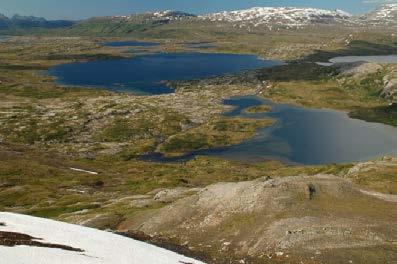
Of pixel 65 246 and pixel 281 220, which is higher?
pixel 65 246

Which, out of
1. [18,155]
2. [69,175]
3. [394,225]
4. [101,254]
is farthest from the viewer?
[18,155]

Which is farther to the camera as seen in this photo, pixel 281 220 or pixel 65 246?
pixel 281 220

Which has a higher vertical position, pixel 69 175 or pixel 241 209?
pixel 241 209

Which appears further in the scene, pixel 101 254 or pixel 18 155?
pixel 18 155

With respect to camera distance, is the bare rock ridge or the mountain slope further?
the bare rock ridge

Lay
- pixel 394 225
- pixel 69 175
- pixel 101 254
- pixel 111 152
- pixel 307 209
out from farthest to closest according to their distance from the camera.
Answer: pixel 111 152
pixel 69 175
pixel 307 209
pixel 394 225
pixel 101 254

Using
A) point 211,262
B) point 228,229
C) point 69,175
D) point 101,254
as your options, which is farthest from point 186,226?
point 69,175

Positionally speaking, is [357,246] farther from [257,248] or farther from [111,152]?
[111,152]

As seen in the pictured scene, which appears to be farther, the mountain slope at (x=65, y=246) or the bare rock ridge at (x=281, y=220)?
the bare rock ridge at (x=281, y=220)
